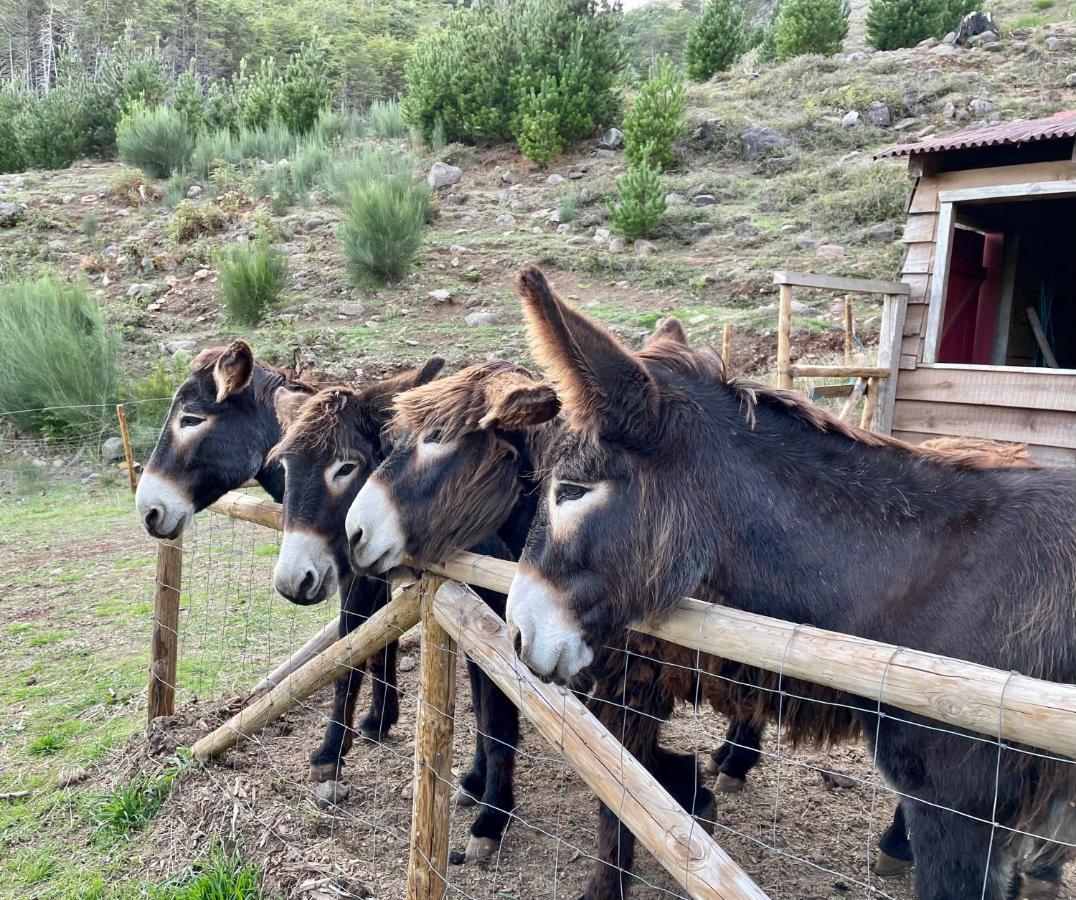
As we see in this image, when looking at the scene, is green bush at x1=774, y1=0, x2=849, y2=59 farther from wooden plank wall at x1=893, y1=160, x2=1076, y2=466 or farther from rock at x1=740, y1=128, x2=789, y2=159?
wooden plank wall at x1=893, y1=160, x2=1076, y2=466

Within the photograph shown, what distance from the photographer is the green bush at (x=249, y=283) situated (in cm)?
1309

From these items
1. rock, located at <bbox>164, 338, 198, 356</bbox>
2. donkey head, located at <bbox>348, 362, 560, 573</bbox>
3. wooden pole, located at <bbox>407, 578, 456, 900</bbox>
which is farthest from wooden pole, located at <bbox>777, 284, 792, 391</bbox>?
rock, located at <bbox>164, 338, 198, 356</bbox>

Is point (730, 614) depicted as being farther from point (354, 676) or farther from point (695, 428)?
point (354, 676)

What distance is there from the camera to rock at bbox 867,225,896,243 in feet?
46.6

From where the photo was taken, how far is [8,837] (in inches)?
135

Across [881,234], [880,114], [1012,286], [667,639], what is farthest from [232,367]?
[880,114]

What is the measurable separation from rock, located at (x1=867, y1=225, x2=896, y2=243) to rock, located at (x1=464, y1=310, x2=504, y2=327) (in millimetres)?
7484

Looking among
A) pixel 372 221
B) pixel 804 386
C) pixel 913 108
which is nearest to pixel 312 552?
pixel 804 386

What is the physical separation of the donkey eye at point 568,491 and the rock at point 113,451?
1062 cm

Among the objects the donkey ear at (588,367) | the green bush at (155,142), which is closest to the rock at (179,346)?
the green bush at (155,142)

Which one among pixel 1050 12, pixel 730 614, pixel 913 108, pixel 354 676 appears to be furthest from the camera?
pixel 1050 12

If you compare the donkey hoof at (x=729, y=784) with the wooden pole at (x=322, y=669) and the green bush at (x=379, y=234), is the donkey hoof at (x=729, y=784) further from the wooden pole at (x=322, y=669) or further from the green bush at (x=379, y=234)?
the green bush at (x=379, y=234)

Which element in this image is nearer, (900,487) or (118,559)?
(900,487)

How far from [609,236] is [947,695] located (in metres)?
Answer: 15.2
